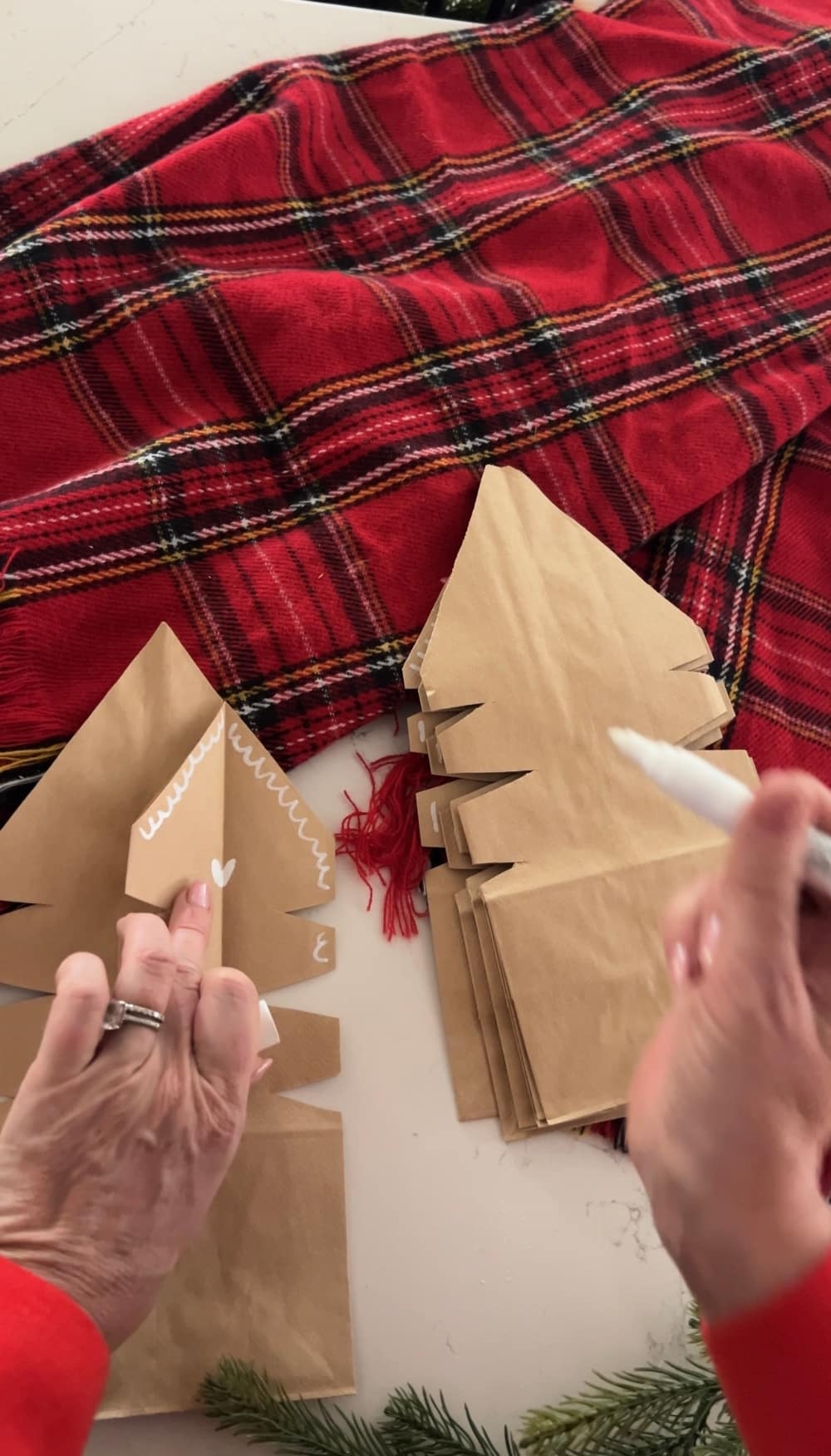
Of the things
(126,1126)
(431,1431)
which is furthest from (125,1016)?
(431,1431)

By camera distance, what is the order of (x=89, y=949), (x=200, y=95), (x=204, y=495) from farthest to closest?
1. (x=200, y=95)
2. (x=204, y=495)
3. (x=89, y=949)

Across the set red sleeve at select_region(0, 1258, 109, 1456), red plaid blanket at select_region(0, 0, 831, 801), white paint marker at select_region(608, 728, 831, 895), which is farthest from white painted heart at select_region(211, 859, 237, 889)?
white paint marker at select_region(608, 728, 831, 895)

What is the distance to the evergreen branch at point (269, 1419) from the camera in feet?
1.98

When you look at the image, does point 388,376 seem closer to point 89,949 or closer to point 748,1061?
point 89,949

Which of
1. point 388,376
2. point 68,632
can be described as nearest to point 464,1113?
point 68,632

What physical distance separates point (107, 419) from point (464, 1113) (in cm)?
64

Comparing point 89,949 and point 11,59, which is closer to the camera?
point 89,949

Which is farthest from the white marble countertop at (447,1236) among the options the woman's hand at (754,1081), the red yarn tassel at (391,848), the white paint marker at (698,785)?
the white paint marker at (698,785)

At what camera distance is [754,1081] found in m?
0.44

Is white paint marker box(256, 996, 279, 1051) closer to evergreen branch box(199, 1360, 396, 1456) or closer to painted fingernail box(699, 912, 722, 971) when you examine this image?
evergreen branch box(199, 1360, 396, 1456)

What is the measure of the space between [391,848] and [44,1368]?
401 mm

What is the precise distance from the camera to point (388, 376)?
868 mm

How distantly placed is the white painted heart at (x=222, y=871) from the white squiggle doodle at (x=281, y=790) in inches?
2.2

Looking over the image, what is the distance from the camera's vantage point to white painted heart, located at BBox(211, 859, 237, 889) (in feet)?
2.35
